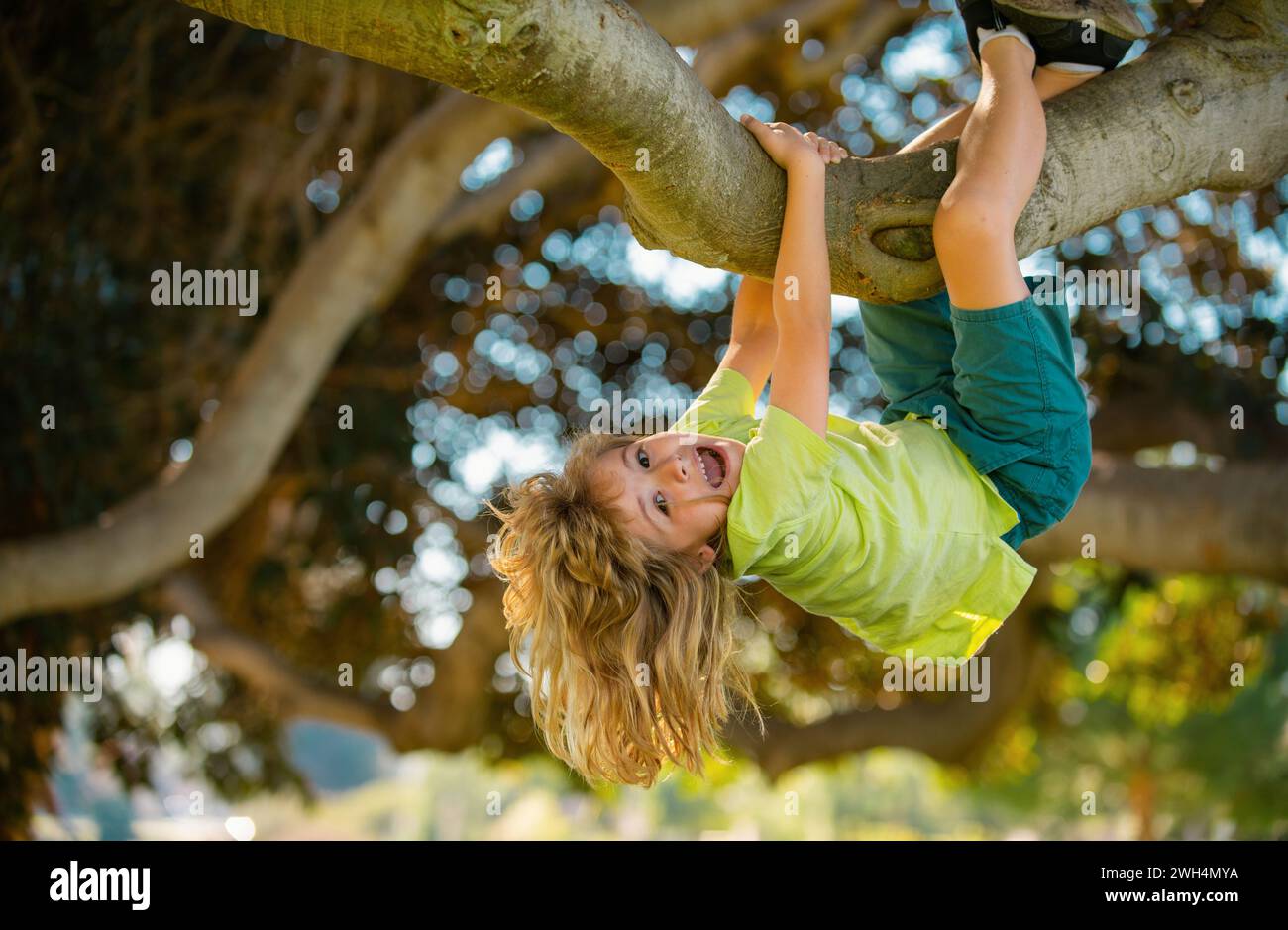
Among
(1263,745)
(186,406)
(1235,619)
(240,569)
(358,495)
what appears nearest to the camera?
(358,495)

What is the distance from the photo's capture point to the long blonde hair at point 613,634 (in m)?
2.73

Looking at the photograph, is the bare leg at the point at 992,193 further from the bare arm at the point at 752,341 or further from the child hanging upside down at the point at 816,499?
the bare arm at the point at 752,341

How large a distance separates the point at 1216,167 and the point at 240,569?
6.41 meters

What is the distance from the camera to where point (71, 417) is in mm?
5828

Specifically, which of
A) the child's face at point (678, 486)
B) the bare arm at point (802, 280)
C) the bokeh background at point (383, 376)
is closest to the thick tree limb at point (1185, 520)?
the bokeh background at point (383, 376)

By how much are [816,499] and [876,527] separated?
179mm

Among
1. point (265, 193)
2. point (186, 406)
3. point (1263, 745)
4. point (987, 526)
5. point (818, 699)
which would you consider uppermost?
point (265, 193)

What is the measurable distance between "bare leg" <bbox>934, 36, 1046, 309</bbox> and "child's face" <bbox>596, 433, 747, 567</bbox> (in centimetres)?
60

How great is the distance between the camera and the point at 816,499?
2555 millimetres

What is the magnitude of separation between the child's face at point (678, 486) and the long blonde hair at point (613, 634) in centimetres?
3

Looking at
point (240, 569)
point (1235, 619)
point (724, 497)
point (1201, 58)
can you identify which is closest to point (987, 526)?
point (724, 497)

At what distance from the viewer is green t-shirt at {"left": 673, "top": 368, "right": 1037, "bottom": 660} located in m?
2.54

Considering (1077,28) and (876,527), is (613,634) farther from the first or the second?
(1077,28)

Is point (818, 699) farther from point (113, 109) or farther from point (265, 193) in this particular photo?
point (113, 109)
